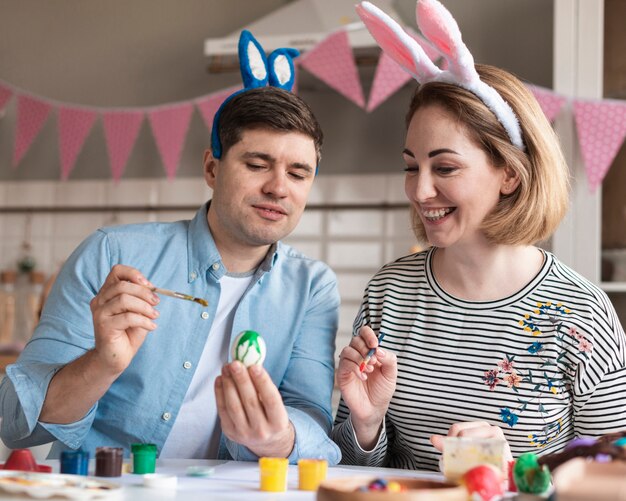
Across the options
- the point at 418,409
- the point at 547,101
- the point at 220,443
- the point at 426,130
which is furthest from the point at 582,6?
the point at 220,443

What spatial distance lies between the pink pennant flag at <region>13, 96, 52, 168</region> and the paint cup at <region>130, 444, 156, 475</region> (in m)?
2.58

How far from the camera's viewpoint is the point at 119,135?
351 cm

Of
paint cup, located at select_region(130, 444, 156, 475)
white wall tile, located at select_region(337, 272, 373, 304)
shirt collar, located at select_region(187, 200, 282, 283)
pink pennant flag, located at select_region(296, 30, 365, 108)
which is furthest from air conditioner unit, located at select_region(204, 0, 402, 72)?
paint cup, located at select_region(130, 444, 156, 475)

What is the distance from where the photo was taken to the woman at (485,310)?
151 cm

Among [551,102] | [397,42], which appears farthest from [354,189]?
[397,42]

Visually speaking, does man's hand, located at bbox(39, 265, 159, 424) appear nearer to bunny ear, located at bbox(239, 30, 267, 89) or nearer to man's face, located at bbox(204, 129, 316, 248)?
man's face, located at bbox(204, 129, 316, 248)

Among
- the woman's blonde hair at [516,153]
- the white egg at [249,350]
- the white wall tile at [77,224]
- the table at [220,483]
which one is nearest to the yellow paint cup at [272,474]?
the table at [220,483]

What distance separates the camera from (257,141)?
1.62 metres

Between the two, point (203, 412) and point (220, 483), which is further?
point (203, 412)

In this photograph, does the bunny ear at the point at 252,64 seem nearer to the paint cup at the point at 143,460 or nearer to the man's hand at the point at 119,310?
the man's hand at the point at 119,310

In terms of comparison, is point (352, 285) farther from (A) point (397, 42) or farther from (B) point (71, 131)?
(A) point (397, 42)

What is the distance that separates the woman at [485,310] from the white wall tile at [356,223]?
1.67m

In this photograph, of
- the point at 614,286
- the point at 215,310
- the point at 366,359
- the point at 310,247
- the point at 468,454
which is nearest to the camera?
the point at 468,454

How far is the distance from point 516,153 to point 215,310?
0.63m
